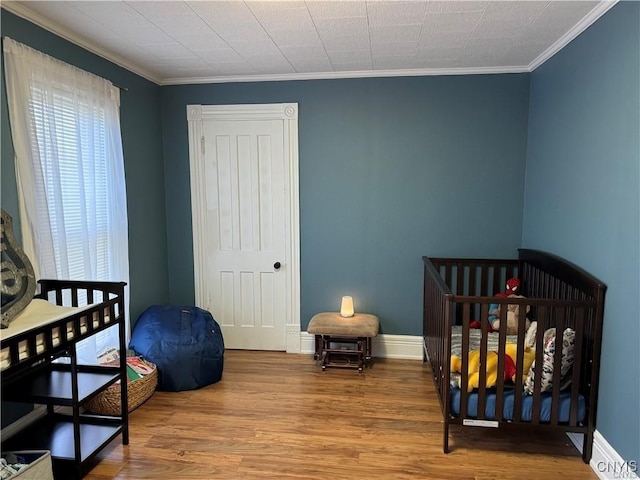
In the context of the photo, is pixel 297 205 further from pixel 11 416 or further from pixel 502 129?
pixel 11 416

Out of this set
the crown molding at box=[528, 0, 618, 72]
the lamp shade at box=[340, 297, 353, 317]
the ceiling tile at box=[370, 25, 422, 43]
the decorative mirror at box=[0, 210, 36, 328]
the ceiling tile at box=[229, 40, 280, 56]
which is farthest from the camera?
the lamp shade at box=[340, 297, 353, 317]

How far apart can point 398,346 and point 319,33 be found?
2.47 metres

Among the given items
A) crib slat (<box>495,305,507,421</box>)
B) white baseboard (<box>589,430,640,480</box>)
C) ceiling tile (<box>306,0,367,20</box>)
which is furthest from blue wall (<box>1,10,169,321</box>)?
white baseboard (<box>589,430,640,480</box>)

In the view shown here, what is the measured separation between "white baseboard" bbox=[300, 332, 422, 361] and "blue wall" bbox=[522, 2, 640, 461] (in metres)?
1.36

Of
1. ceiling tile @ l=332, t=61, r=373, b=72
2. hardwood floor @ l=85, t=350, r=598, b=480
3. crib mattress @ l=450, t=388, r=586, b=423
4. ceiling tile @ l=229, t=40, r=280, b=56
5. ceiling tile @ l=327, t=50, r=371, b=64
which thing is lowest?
hardwood floor @ l=85, t=350, r=598, b=480

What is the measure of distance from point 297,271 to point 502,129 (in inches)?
78.4

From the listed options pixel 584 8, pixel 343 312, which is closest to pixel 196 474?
pixel 343 312

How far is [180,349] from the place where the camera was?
3057 millimetres

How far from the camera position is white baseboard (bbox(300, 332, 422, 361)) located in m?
3.63

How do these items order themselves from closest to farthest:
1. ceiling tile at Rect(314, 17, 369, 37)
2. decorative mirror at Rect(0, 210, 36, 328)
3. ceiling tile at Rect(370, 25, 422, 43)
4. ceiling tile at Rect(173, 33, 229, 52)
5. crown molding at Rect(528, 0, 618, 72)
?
decorative mirror at Rect(0, 210, 36, 328) < crown molding at Rect(528, 0, 618, 72) < ceiling tile at Rect(314, 17, 369, 37) < ceiling tile at Rect(370, 25, 422, 43) < ceiling tile at Rect(173, 33, 229, 52)

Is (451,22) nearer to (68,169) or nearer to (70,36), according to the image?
(70,36)

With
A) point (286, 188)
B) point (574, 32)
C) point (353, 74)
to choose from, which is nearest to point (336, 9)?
point (353, 74)

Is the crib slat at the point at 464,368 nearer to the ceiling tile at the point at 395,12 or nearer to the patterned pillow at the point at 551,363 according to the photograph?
the patterned pillow at the point at 551,363

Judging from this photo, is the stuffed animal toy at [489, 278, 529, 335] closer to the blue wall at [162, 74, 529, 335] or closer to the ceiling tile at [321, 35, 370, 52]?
the blue wall at [162, 74, 529, 335]
